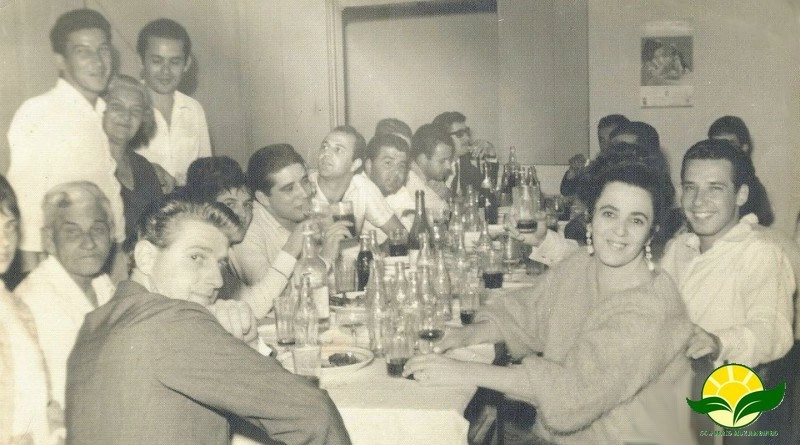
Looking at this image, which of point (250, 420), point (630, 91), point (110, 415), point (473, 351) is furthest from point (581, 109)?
point (110, 415)

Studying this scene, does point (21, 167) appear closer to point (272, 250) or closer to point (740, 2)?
point (272, 250)

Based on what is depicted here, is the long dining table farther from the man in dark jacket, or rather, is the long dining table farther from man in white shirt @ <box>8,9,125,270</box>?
man in white shirt @ <box>8,9,125,270</box>

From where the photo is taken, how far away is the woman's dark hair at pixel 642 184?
1.71 metres

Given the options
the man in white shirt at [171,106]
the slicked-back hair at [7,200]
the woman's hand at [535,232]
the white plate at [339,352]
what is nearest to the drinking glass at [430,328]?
the white plate at [339,352]

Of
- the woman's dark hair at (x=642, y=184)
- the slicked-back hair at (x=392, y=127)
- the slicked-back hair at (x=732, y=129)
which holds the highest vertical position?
the slicked-back hair at (x=392, y=127)

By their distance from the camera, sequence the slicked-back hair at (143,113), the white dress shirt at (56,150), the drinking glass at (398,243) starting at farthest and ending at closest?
the drinking glass at (398,243)
the slicked-back hair at (143,113)
the white dress shirt at (56,150)

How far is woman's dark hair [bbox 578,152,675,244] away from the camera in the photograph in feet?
5.62

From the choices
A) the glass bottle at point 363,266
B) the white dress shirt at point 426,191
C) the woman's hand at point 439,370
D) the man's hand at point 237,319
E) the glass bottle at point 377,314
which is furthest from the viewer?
the white dress shirt at point 426,191

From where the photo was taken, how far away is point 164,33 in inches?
89.0

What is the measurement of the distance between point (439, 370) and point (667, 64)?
112 cm

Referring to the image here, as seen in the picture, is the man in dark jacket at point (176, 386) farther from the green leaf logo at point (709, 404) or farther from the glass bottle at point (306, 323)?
the green leaf logo at point (709, 404)

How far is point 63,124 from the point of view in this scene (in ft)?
6.73

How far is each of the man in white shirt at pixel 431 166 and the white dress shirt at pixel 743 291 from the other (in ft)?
3.47

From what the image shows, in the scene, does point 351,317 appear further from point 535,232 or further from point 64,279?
point 535,232
